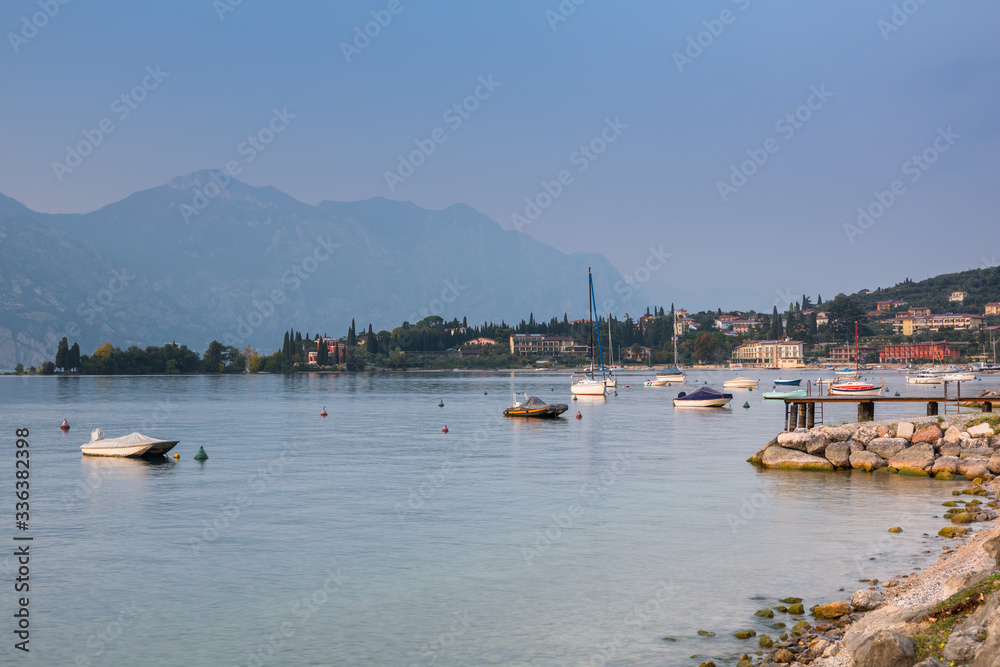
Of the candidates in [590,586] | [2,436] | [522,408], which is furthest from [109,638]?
[522,408]

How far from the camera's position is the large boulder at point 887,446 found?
129ft

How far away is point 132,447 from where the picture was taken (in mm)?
49750

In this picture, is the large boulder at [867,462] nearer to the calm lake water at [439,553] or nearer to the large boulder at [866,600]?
the calm lake water at [439,553]

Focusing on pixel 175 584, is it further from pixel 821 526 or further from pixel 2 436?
pixel 2 436

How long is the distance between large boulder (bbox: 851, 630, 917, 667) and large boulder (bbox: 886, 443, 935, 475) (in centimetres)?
2845

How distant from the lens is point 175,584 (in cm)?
2114

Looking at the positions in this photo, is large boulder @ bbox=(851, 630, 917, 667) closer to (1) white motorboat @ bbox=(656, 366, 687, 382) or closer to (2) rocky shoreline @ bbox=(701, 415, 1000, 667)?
(2) rocky shoreline @ bbox=(701, 415, 1000, 667)

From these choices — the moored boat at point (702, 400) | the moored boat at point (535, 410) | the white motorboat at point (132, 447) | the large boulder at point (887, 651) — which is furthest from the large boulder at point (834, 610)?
the moored boat at point (702, 400)

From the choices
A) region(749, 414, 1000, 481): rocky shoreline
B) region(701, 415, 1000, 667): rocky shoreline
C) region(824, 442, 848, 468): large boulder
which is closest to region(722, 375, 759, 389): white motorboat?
region(749, 414, 1000, 481): rocky shoreline

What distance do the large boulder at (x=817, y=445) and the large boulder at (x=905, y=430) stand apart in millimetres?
3398

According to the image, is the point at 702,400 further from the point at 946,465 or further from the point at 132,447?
the point at 132,447

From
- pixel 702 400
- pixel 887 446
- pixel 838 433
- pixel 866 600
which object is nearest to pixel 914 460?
pixel 887 446

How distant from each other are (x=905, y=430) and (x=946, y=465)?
3548mm

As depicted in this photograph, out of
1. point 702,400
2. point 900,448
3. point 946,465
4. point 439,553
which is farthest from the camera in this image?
point 702,400
